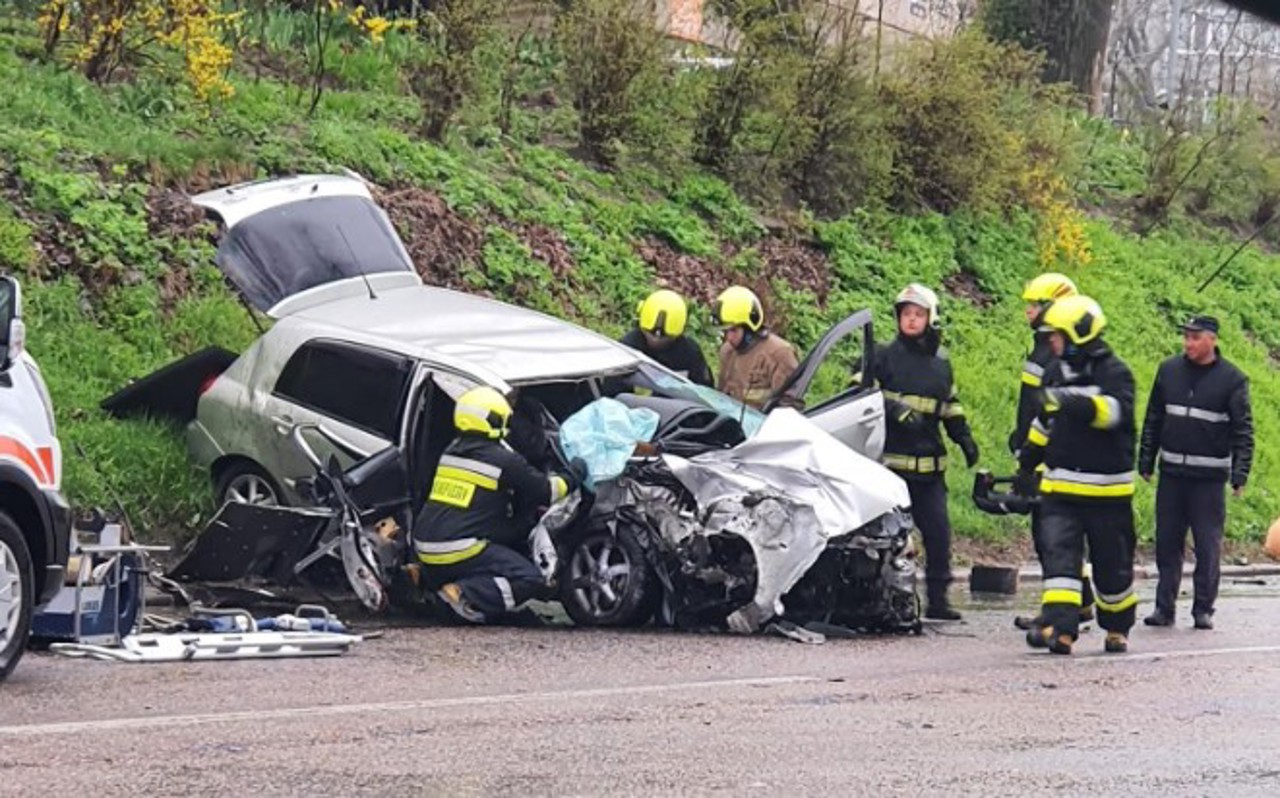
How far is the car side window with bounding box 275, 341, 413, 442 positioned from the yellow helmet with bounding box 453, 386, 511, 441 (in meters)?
0.87

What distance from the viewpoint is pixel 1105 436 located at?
35.9 ft

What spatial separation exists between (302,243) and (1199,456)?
5454mm

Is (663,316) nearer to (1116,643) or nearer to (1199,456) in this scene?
(1199,456)

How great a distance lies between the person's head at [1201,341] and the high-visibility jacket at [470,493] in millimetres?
4048

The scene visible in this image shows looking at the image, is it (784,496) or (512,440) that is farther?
(512,440)

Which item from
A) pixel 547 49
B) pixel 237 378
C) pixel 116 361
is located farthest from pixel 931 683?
pixel 547 49

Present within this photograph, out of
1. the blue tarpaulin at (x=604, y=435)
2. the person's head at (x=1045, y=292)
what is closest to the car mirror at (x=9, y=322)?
the blue tarpaulin at (x=604, y=435)

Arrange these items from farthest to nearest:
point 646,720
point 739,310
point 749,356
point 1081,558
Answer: point 749,356
point 739,310
point 1081,558
point 646,720

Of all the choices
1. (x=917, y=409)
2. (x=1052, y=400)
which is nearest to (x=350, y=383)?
(x=917, y=409)

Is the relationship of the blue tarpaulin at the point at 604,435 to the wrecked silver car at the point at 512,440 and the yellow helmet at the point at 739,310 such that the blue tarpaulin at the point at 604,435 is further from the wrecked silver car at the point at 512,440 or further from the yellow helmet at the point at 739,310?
the yellow helmet at the point at 739,310

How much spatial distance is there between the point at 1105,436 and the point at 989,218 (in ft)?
43.5

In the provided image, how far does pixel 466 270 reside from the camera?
1752 cm

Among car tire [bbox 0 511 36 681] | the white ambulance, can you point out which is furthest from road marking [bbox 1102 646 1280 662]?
car tire [bbox 0 511 36 681]

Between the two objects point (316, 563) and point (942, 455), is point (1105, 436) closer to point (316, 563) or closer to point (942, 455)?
point (942, 455)
